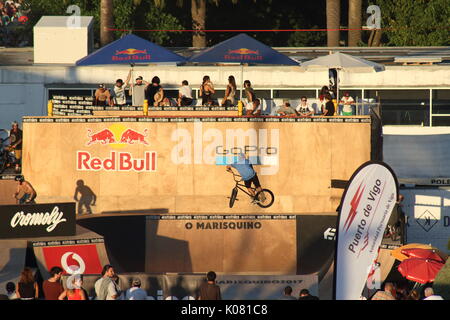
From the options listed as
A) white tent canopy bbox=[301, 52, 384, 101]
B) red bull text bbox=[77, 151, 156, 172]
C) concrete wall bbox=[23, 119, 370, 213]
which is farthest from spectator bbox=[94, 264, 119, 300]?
white tent canopy bbox=[301, 52, 384, 101]

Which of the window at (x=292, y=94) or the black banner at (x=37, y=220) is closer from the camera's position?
the black banner at (x=37, y=220)

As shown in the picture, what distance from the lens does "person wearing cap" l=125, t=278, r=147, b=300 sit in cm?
2009

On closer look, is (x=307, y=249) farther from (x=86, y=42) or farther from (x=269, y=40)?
(x=269, y=40)

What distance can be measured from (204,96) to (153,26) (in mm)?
23787

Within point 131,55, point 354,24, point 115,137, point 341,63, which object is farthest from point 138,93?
point 354,24

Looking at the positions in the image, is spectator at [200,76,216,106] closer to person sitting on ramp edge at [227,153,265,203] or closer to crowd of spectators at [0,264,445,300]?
person sitting on ramp edge at [227,153,265,203]

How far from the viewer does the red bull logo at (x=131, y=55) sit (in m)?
31.5

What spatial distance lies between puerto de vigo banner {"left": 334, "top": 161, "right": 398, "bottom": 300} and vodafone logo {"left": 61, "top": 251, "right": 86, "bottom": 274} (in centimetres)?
684

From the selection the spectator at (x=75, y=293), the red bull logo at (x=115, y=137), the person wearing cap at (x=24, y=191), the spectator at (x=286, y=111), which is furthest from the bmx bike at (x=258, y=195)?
the spectator at (x=75, y=293)

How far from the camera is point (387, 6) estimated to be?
5528 cm

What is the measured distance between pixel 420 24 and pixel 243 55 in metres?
23.4

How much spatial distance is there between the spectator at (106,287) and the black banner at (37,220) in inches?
219

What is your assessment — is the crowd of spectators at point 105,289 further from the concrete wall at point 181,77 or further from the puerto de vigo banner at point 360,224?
the concrete wall at point 181,77

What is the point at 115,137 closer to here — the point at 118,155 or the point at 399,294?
the point at 118,155
